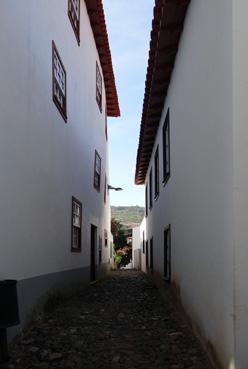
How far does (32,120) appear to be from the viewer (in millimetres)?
7867

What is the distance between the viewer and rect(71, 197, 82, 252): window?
1223 centimetres

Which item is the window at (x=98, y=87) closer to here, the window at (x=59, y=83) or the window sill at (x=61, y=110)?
the window at (x=59, y=83)

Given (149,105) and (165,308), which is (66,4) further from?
(165,308)

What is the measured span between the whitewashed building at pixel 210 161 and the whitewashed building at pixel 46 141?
204 cm

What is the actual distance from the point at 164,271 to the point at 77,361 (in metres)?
6.59

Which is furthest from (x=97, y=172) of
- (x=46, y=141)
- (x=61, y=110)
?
(x=46, y=141)

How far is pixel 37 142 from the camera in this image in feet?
27.0

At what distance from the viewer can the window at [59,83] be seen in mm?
9750

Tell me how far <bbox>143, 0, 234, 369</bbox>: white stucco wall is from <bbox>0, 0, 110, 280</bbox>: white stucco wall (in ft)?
7.51

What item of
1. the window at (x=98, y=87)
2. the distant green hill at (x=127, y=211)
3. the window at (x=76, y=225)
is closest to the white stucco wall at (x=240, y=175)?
the window at (x=76, y=225)

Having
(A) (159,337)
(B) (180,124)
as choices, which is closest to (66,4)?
(B) (180,124)

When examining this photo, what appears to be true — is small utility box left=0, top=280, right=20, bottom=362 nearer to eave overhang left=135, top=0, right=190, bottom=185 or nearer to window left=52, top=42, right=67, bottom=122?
window left=52, top=42, right=67, bottom=122

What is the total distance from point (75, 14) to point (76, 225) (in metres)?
5.06

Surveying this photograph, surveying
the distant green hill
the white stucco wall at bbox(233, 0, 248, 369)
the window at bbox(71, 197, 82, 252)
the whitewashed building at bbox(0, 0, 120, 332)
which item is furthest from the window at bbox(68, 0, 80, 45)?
the distant green hill
